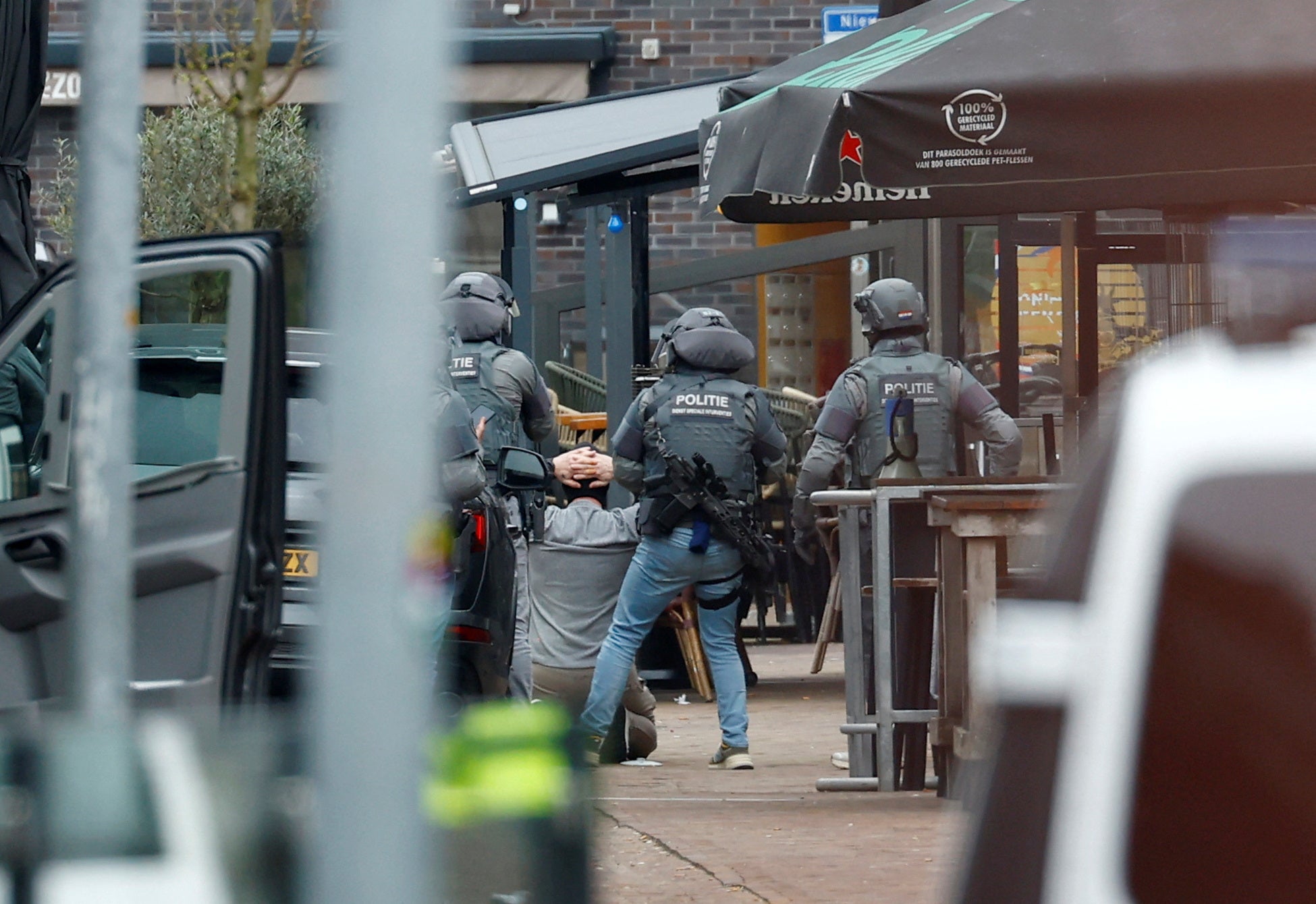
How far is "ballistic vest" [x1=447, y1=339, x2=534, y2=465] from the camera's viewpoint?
761 centimetres

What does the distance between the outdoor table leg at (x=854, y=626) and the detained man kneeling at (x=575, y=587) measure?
1.25 meters

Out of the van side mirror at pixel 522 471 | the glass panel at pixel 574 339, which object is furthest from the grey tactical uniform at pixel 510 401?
the glass panel at pixel 574 339

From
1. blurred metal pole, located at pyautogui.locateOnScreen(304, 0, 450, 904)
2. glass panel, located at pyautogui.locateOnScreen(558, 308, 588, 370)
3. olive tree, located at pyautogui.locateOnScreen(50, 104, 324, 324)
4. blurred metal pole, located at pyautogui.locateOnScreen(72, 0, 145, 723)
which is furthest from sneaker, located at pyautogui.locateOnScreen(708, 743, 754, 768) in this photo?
olive tree, located at pyautogui.locateOnScreen(50, 104, 324, 324)

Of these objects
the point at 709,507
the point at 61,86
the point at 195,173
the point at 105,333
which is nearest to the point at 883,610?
the point at 709,507

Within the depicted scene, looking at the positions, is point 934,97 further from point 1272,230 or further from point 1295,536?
point 1295,536

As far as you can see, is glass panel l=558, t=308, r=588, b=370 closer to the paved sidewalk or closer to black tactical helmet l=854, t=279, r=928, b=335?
the paved sidewalk

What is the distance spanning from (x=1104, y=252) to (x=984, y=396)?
1.44 meters

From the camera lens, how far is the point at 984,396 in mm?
7895

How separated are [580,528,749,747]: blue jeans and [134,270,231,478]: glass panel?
2076 millimetres

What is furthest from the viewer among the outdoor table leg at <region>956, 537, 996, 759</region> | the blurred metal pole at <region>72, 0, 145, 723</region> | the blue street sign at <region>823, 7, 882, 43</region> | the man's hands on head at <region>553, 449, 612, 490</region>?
the blue street sign at <region>823, 7, 882, 43</region>

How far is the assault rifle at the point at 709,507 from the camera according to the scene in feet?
24.6

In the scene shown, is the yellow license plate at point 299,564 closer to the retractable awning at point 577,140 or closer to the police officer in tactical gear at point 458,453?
the police officer in tactical gear at point 458,453

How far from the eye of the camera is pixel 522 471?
23.8ft

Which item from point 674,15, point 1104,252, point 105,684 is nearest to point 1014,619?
A: point 105,684
